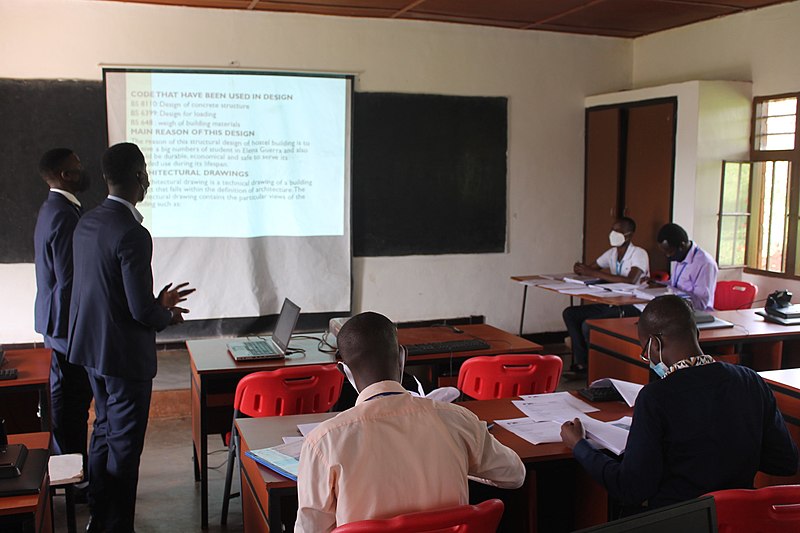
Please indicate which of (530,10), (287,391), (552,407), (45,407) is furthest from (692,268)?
(45,407)

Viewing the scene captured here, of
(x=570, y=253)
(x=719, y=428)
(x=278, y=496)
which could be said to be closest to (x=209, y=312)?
(x=570, y=253)

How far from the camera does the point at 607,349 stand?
4.49 metres

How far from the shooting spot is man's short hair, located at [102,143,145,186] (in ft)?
10.3

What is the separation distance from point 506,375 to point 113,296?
1.68 m

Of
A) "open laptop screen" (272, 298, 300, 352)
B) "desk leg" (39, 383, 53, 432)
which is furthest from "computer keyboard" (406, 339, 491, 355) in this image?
"desk leg" (39, 383, 53, 432)

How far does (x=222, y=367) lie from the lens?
3.59m

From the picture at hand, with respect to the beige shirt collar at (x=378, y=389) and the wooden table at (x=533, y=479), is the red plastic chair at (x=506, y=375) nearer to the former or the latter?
the wooden table at (x=533, y=479)

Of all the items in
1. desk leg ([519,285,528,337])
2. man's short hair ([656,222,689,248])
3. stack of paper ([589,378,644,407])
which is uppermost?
man's short hair ([656,222,689,248])

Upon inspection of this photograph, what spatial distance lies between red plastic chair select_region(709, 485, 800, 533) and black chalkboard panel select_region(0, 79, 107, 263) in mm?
5137

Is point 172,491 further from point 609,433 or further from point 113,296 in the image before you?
point 609,433

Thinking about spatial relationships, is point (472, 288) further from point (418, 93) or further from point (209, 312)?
point (209, 312)

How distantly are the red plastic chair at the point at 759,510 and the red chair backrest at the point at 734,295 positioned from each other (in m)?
4.11

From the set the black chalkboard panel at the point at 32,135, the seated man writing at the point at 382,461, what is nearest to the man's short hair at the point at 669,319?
the seated man writing at the point at 382,461

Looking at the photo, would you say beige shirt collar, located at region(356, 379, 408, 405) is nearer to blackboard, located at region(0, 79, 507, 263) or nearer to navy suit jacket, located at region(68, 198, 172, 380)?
navy suit jacket, located at region(68, 198, 172, 380)
